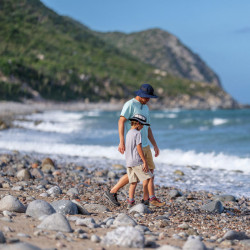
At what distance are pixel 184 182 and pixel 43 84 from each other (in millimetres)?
82626

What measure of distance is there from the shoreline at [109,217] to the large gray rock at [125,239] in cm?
5

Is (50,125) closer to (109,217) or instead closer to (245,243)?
(109,217)

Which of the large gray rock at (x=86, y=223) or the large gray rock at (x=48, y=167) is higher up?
the large gray rock at (x=86, y=223)

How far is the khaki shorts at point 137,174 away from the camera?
229 inches

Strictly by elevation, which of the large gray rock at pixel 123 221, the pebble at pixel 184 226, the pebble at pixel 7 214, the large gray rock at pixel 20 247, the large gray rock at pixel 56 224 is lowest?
the pebble at pixel 184 226

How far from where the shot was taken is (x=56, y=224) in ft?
13.8

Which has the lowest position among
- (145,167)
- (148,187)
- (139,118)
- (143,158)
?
(148,187)

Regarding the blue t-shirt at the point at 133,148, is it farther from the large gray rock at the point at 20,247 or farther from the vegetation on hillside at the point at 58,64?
the vegetation on hillside at the point at 58,64

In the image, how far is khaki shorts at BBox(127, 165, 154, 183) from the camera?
5.81 m

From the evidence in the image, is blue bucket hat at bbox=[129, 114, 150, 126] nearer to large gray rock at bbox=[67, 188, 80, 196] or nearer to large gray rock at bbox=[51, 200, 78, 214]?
large gray rock at bbox=[51, 200, 78, 214]

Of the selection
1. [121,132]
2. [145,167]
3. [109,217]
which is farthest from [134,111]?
[109,217]

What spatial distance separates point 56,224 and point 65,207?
0.96m

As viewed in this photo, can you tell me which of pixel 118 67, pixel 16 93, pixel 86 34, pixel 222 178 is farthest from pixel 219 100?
pixel 222 178

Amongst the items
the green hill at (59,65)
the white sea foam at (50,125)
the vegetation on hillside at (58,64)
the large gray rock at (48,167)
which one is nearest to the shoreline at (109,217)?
the large gray rock at (48,167)
